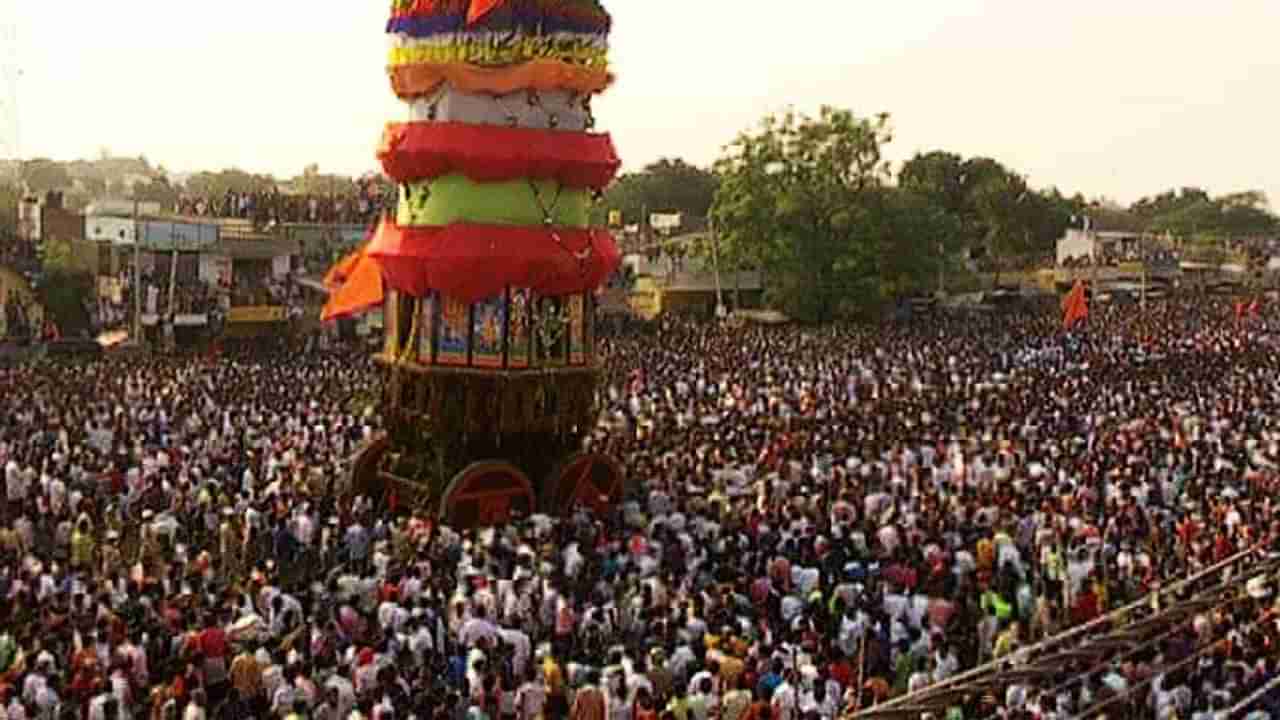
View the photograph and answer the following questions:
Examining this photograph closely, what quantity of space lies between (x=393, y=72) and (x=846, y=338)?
22839 millimetres

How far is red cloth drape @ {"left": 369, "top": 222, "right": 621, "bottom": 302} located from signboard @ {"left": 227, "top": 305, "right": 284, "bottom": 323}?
19879 mm

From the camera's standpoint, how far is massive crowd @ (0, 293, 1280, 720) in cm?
1216

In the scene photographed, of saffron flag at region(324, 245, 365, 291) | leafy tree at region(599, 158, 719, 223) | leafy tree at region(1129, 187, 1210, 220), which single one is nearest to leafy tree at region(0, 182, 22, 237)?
saffron flag at region(324, 245, 365, 291)

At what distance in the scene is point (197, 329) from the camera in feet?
124

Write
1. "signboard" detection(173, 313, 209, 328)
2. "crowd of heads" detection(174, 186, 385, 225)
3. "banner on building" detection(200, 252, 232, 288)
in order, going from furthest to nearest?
1. "crowd of heads" detection(174, 186, 385, 225)
2. "banner on building" detection(200, 252, 232, 288)
3. "signboard" detection(173, 313, 209, 328)

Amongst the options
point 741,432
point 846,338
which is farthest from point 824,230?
point 741,432

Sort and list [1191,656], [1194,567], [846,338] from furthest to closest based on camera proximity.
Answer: [846,338], [1194,567], [1191,656]

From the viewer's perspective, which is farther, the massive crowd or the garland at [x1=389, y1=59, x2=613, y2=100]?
the garland at [x1=389, y1=59, x2=613, y2=100]

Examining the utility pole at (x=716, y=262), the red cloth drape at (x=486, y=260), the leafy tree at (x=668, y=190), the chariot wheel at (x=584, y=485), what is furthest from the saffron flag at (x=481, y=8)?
the leafy tree at (x=668, y=190)

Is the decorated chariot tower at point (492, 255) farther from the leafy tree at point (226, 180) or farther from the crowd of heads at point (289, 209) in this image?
the leafy tree at point (226, 180)

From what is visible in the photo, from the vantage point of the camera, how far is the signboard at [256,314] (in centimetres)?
3847

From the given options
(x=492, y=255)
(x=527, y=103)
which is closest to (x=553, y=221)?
(x=492, y=255)

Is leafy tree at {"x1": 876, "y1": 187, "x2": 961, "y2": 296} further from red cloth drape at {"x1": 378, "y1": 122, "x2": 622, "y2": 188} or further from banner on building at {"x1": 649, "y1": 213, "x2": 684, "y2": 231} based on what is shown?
red cloth drape at {"x1": 378, "y1": 122, "x2": 622, "y2": 188}

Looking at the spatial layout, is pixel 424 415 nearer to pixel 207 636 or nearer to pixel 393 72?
pixel 393 72
